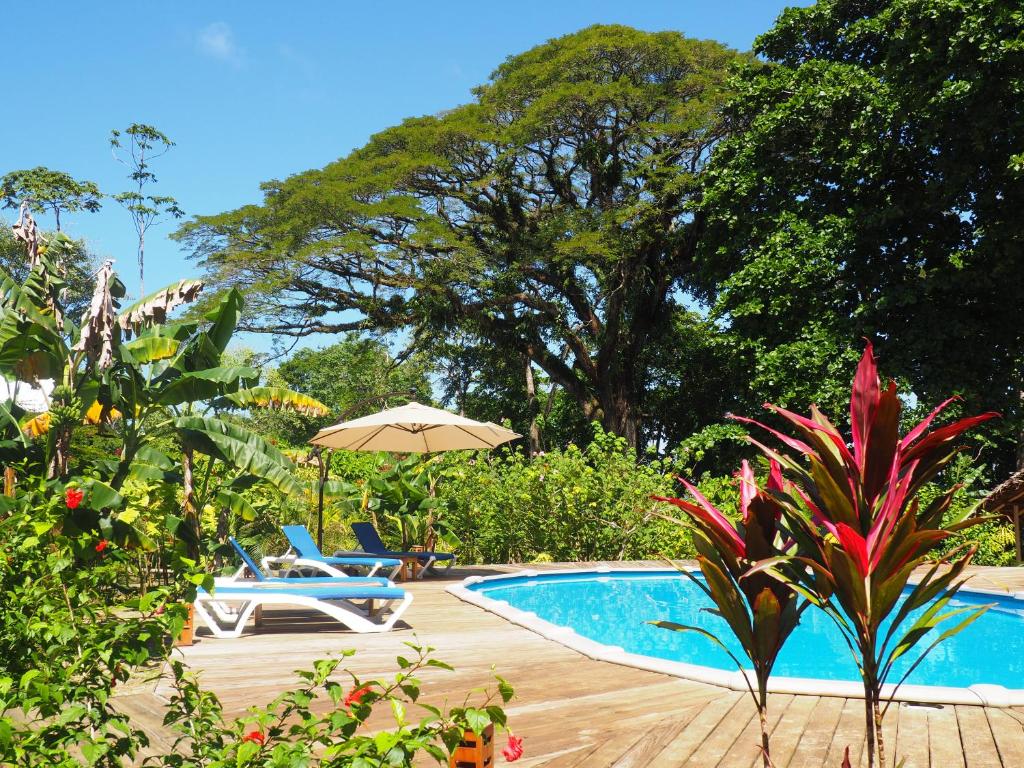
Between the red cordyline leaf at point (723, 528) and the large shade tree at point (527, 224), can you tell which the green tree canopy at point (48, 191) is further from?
the red cordyline leaf at point (723, 528)

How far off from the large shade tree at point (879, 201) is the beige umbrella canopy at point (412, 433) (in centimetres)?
709

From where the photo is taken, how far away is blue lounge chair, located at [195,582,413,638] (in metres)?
6.50

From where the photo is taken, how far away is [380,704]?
14.1ft

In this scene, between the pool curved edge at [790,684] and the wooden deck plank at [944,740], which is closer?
the wooden deck plank at [944,740]

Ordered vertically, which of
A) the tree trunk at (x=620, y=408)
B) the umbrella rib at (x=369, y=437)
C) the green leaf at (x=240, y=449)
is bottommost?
the green leaf at (x=240, y=449)

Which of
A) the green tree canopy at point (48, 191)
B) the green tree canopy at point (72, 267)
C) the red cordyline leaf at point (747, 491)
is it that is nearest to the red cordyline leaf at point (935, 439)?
the red cordyline leaf at point (747, 491)

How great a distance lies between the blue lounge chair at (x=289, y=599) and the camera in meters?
6.50

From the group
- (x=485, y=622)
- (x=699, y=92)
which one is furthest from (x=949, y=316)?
(x=485, y=622)

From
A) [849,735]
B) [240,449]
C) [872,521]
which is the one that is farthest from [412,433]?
[872,521]

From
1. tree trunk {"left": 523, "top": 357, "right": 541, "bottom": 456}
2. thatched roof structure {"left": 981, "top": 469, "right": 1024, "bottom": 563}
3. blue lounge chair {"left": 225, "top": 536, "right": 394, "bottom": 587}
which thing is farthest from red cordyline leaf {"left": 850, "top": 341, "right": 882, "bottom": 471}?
tree trunk {"left": 523, "top": 357, "right": 541, "bottom": 456}

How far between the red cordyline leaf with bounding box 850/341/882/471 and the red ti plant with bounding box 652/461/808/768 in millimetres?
262

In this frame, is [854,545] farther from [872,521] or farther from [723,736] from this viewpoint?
[723,736]

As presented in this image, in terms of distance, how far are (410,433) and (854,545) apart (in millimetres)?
9022

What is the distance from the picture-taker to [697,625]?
9656 mm
